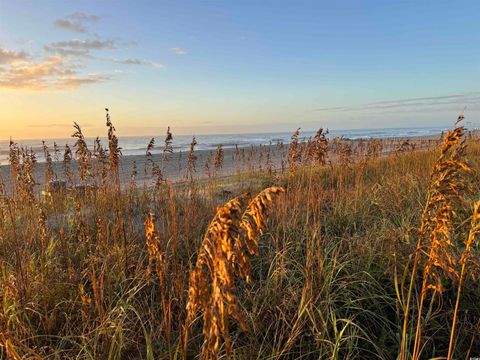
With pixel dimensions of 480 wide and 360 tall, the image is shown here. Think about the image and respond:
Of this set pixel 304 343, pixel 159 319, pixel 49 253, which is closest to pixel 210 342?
pixel 304 343

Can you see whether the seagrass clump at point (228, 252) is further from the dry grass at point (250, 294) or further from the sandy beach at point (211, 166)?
the sandy beach at point (211, 166)

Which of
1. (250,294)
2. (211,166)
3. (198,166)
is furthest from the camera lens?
(198,166)

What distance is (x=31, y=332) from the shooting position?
265 cm

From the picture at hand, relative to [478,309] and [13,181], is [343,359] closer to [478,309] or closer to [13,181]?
[478,309]

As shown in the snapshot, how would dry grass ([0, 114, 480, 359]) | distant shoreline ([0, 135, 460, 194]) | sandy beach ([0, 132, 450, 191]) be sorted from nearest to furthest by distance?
1. dry grass ([0, 114, 480, 359])
2. sandy beach ([0, 132, 450, 191])
3. distant shoreline ([0, 135, 460, 194])

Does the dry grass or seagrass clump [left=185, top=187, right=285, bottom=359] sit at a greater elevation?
seagrass clump [left=185, top=187, right=285, bottom=359]

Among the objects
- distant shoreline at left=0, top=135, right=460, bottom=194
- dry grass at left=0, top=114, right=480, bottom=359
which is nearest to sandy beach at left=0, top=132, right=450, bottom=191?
Answer: distant shoreline at left=0, top=135, right=460, bottom=194

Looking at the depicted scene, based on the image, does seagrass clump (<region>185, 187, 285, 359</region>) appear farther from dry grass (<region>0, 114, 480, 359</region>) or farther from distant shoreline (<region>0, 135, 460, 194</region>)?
distant shoreline (<region>0, 135, 460, 194</region>)

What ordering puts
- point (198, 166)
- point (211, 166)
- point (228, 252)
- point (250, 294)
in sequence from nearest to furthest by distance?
point (228, 252) → point (250, 294) → point (211, 166) → point (198, 166)

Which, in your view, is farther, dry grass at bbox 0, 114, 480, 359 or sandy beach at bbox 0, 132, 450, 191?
sandy beach at bbox 0, 132, 450, 191

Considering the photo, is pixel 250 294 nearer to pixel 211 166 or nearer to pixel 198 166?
pixel 211 166

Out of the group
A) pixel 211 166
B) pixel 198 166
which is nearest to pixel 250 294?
pixel 211 166

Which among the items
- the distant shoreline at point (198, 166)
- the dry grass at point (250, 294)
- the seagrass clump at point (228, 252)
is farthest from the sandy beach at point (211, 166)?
the seagrass clump at point (228, 252)

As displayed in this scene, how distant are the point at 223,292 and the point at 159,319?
6.31 ft
